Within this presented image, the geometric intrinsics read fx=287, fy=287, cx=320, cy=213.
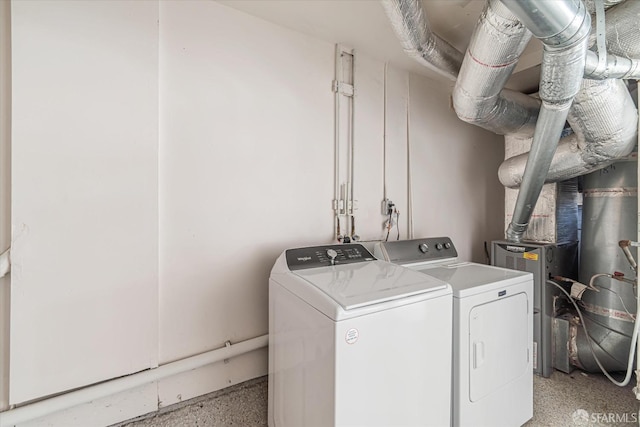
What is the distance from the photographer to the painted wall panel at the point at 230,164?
1.52 metres

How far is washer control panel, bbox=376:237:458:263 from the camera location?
1810mm

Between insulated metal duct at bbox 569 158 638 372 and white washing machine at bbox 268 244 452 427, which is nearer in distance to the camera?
white washing machine at bbox 268 244 452 427

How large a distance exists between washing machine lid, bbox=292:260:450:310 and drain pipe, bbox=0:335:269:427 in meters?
0.63

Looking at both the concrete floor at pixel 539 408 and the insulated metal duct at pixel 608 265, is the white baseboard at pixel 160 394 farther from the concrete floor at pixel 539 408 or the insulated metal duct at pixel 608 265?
the insulated metal duct at pixel 608 265

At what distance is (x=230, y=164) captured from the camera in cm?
167

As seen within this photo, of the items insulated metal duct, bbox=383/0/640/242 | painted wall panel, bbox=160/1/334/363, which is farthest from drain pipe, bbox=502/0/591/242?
painted wall panel, bbox=160/1/334/363

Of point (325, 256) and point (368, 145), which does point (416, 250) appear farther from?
point (368, 145)

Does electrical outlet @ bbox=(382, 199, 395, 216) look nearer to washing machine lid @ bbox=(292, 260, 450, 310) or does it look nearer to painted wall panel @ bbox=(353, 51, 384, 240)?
painted wall panel @ bbox=(353, 51, 384, 240)

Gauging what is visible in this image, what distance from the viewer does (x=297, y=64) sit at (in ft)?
6.25

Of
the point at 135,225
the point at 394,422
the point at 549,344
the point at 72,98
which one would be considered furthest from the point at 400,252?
the point at 72,98

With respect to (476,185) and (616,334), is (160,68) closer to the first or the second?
(476,185)

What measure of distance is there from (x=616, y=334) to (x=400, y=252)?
5.13 ft

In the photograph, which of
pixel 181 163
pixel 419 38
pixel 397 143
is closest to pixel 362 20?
pixel 419 38

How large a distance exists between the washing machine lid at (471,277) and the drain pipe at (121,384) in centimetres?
110
